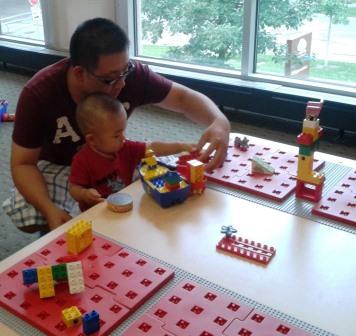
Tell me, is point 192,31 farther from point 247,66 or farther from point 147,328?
point 147,328

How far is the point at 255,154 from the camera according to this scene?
52.2 inches

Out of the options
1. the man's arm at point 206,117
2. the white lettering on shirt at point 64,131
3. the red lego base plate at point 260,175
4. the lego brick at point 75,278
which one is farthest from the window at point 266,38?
the lego brick at point 75,278

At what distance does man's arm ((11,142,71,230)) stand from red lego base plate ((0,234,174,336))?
30cm

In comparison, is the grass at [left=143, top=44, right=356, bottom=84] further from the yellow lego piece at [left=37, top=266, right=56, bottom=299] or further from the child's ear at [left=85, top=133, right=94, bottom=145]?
the yellow lego piece at [left=37, top=266, right=56, bottom=299]

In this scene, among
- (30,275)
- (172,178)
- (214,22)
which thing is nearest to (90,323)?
(30,275)

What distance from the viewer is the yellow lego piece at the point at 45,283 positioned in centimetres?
81

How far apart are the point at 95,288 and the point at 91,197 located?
375 mm

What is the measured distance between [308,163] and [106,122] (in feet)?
1.56

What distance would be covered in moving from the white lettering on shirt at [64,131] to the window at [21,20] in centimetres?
297

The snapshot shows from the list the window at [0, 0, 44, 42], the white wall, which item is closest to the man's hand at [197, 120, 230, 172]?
the white wall

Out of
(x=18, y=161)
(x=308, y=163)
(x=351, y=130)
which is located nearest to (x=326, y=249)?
(x=308, y=163)

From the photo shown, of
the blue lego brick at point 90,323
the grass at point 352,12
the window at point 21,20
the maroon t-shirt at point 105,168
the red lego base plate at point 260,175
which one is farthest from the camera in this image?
the window at point 21,20

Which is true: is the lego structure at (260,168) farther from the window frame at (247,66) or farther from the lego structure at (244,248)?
the window frame at (247,66)

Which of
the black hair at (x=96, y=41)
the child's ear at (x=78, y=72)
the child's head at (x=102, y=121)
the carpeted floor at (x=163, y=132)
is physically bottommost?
the carpeted floor at (x=163, y=132)
